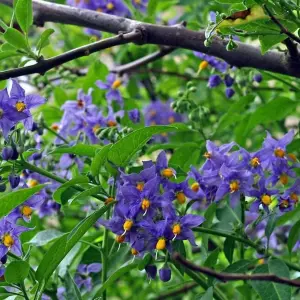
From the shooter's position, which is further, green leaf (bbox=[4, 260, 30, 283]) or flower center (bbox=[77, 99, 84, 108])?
flower center (bbox=[77, 99, 84, 108])

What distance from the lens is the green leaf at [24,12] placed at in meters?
1.43

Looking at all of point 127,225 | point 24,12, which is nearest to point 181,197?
point 127,225

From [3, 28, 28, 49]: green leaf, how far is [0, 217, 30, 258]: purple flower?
359 mm

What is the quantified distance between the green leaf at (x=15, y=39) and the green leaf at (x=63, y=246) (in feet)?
1.20

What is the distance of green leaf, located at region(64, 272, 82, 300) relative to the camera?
1.49 m

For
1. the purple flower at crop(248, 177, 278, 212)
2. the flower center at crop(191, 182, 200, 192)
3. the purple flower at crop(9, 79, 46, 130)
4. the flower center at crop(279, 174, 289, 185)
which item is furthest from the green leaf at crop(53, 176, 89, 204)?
the flower center at crop(279, 174, 289, 185)

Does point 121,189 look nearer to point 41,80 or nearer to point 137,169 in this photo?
point 137,169

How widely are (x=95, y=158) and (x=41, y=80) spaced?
1.11 metres

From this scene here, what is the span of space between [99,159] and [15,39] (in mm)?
299

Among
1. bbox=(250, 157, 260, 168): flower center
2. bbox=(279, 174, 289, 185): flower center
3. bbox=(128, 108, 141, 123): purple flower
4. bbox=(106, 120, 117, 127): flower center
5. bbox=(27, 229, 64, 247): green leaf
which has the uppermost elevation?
bbox=(250, 157, 260, 168): flower center

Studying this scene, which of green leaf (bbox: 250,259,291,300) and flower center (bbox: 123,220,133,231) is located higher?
flower center (bbox: 123,220,133,231)

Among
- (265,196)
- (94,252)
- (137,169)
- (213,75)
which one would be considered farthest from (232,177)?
(213,75)

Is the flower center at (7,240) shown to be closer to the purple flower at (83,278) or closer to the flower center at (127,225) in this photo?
the flower center at (127,225)

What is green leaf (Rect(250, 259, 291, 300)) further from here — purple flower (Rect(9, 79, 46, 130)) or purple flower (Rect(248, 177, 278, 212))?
purple flower (Rect(9, 79, 46, 130))
